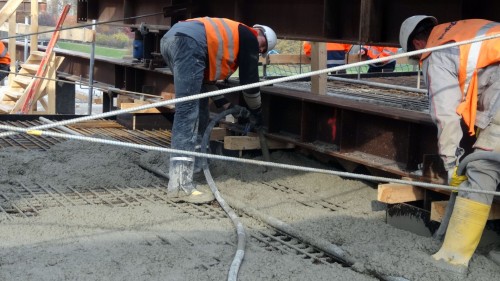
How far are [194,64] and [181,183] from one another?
109 centimetres

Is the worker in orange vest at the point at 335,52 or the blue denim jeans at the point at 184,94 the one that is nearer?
the blue denim jeans at the point at 184,94

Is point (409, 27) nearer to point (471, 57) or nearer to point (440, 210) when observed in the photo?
point (471, 57)

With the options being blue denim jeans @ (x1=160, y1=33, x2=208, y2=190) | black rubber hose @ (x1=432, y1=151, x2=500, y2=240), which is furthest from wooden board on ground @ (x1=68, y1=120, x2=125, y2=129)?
black rubber hose @ (x1=432, y1=151, x2=500, y2=240)

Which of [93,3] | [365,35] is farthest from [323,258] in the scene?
[93,3]

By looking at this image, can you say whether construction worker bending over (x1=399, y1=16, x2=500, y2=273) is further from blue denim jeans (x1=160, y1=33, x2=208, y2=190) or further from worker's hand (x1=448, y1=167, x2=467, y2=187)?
blue denim jeans (x1=160, y1=33, x2=208, y2=190)

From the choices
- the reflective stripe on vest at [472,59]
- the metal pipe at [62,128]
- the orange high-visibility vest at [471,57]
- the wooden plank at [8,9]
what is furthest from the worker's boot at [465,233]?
the wooden plank at [8,9]

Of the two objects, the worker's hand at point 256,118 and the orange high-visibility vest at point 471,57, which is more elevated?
the orange high-visibility vest at point 471,57

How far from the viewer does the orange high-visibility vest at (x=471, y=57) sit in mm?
4988

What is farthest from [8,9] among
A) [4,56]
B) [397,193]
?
[397,193]

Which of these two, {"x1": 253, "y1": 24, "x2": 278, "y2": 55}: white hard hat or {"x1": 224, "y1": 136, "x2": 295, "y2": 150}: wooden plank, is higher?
→ {"x1": 253, "y1": 24, "x2": 278, "y2": 55}: white hard hat

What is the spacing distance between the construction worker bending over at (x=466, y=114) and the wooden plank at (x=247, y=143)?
3141 mm

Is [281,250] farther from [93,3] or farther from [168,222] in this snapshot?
[93,3]

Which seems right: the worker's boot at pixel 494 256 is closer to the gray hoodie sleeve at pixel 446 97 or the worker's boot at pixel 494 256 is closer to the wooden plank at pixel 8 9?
the gray hoodie sleeve at pixel 446 97

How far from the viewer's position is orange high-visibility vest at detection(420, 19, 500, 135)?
499 cm
